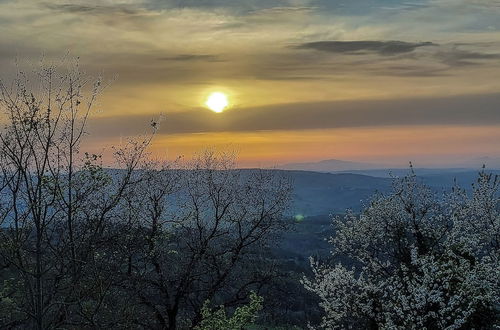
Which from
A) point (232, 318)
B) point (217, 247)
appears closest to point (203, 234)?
point (217, 247)

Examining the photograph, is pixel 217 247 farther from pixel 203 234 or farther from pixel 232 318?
pixel 232 318

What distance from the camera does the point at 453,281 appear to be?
2917 cm

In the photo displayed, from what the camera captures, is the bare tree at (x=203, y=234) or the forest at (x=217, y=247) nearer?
the forest at (x=217, y=247)

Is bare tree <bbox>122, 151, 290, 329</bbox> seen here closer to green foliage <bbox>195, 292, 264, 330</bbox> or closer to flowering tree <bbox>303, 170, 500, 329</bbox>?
flowering tree <bbox>303, 170, 500, 329</bbox>

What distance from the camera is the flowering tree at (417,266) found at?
27.9 m

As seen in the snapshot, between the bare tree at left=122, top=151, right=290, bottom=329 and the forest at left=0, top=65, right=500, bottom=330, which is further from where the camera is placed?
the bare tree at left=122, top=151, right=290, bottom=329

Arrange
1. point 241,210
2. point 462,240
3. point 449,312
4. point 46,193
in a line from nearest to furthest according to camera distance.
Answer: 1. point 46,193
2. point 449,312
3. point 462,240
4. point 241,210

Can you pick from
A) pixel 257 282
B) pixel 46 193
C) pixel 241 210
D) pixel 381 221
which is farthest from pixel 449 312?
pixel 46 193

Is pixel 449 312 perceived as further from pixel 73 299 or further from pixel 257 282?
pixel 73 299

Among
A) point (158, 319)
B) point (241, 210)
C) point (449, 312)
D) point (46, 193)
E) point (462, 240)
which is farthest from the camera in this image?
point (241, 210)

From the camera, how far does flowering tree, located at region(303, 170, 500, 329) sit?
91.6 feet

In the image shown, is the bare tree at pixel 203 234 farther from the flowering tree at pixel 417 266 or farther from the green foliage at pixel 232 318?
the green foliage at pixel 232 318

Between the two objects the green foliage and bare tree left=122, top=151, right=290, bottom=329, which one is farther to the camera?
bare tree left=122, top=151, right=290, bottom=329

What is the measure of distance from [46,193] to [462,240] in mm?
24347
